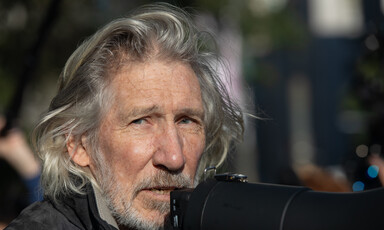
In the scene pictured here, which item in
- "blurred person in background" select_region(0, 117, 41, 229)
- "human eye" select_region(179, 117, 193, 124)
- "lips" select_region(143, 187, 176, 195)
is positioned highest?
"human eye" select_region(179, 117, 193, 124)

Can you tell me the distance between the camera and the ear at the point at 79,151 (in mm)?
1957

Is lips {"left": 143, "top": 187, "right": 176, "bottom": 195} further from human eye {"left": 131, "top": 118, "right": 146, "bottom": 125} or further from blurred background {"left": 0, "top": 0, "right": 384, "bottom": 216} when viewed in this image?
blurred background {"left": 0, "top": 0, "right": 384, "bottom": 216}

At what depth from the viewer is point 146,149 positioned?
1.80 m

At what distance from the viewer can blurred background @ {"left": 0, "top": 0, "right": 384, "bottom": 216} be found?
3.66m

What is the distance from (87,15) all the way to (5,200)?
167 cm

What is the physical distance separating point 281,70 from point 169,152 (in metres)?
16.3

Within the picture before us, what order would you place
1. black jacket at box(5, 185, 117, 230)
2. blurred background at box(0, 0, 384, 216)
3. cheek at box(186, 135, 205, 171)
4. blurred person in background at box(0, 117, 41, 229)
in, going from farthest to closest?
blurred background at box(0, 0, 384, 216)
blurred person in background at box(0, 117, 41, 229)
cheek at box(186, 135, 205, 171)
black jacket at box(5, 185, 117, 230)

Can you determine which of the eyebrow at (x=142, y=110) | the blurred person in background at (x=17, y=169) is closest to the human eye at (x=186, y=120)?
the eyebrow at (x=142, y=110)

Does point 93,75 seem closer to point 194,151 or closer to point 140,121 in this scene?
point 140,121

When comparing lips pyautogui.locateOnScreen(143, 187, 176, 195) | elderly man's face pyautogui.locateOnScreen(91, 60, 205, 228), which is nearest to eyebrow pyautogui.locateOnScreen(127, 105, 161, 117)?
elderly man's face pyautogui.locateOnScreen(91, 60, 205, 228)

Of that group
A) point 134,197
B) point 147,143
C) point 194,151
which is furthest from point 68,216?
point 194,151

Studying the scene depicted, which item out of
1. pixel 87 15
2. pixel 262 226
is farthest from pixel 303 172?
pixel 262 226

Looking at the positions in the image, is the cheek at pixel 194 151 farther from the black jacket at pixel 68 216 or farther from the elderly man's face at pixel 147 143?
the black jacket at pixel 68 216

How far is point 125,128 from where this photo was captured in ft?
6.07
